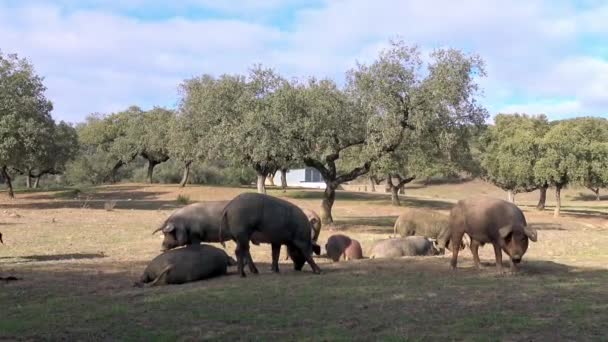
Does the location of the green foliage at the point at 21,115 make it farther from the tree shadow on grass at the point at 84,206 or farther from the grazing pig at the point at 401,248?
the grazing pig at the point at 401,248

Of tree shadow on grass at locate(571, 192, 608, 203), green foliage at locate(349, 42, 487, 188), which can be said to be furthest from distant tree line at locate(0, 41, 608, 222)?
tree shadow on grass at locate(571, 192, 608, 203)

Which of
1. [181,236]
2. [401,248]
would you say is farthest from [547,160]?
[181,236]

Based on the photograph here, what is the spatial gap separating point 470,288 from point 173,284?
18.8 feet

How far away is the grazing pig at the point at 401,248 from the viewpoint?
730 inches

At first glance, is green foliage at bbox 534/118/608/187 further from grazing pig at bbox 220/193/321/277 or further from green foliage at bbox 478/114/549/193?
grazing pig at bbox 220/193/321/277

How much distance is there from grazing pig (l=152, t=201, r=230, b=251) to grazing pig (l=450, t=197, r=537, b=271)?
5.90 metres

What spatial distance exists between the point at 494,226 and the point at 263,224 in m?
5.11

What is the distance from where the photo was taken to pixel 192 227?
16750 millimetres

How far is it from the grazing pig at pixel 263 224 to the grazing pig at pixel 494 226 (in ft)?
11.7

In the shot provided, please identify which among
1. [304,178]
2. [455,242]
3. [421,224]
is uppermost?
[455,242]

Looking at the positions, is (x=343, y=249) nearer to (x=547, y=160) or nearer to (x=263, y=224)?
(x=263, y=224)

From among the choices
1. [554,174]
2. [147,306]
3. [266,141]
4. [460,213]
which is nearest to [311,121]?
[266,141]

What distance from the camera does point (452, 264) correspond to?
15141mm

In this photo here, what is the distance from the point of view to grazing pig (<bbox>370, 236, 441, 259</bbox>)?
730 inches
